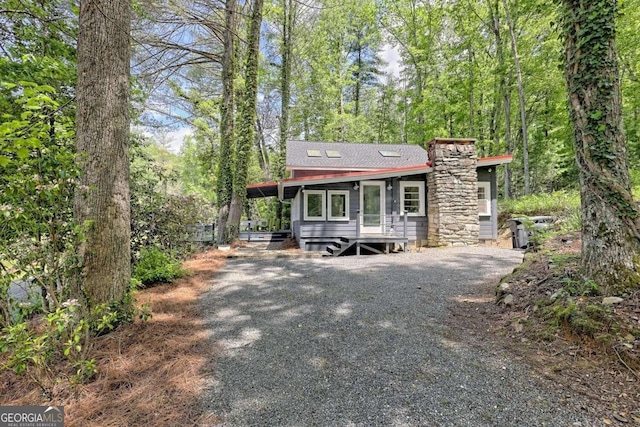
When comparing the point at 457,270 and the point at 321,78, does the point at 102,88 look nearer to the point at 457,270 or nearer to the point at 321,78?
the point at 457,270

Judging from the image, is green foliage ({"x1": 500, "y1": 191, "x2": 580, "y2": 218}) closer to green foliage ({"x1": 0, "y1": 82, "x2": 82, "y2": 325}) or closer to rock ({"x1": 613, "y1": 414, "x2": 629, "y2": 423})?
rock ({"x1": 613, "y1": 414, "x2": 629, "y2": 423})

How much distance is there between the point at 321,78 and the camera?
21.6 meters

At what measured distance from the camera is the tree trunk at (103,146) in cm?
287

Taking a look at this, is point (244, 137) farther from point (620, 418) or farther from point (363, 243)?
point (620, 418)

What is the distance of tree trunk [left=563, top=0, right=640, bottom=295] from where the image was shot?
2.92 m

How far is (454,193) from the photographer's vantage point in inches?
388

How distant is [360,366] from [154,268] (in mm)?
4339

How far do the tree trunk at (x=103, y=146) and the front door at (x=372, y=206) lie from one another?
833 cm

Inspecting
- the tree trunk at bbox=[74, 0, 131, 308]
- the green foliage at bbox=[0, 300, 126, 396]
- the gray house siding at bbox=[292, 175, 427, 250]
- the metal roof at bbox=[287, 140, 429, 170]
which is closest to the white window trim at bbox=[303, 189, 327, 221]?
the gray house siding at bbox=[292, 175, 427, 250]

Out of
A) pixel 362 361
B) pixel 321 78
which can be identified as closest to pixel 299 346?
pixel 362 361

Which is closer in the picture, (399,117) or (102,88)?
(102,88)

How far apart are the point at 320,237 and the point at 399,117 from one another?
A: 2010 cm

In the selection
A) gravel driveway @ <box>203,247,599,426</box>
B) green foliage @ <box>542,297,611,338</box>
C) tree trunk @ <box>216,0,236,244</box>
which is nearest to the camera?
gravel driveway @ <box>203,247,599,426</box>

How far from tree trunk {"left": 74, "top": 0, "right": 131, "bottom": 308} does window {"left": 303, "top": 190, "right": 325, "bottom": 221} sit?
7.54 m
